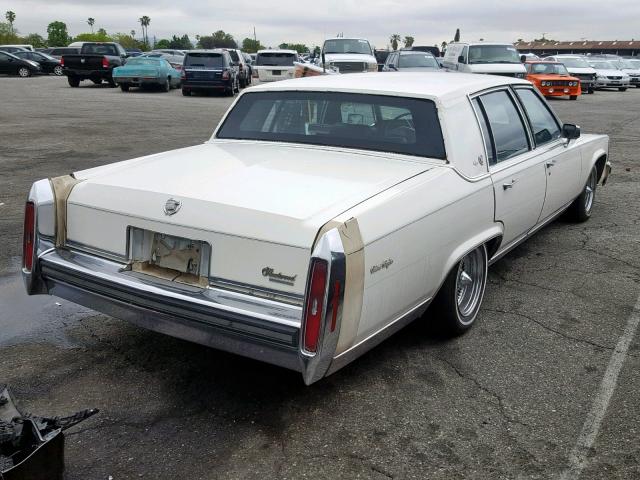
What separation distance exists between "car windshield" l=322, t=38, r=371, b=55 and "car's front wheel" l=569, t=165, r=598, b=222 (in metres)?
16.4

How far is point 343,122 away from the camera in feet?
14.1

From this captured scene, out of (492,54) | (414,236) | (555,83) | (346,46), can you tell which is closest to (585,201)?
(414,236)

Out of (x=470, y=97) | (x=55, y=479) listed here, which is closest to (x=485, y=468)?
(x=55, y=479)

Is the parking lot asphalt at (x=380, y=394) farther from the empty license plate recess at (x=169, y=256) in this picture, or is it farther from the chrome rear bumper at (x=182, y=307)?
the empty license plate recess at (x=169, y=256)

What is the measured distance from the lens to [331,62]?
826 inches

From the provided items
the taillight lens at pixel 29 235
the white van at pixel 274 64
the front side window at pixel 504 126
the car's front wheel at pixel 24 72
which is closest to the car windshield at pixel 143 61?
the white van at pixel 274 64

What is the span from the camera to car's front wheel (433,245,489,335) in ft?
12.4

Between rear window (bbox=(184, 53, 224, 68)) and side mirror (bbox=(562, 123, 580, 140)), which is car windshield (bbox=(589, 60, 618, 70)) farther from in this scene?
side mirror (bbox=(562, 123, 580, 140))

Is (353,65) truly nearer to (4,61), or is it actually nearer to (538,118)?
(538,118)

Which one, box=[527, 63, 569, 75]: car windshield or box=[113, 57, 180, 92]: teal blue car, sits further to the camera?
box=[527, 63, 569, 75]: car windshield

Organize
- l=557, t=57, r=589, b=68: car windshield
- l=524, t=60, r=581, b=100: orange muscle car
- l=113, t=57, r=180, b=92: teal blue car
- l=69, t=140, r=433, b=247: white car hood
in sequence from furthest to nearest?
l=557, t=57, r=589, b=68: car windshield < l=113, t=57, r=180, b=92: teal blue car < l=524, t=60, r=581, b=100: orange muscle car < l=69, t=140, r=433, b=247: white car hood

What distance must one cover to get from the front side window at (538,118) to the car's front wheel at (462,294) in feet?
4.54

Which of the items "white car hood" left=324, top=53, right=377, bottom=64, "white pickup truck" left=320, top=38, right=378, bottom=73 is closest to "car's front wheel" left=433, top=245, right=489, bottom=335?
"white pickup truck" left=320, top=38, right=378, bottom=73

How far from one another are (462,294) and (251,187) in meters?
1.58
